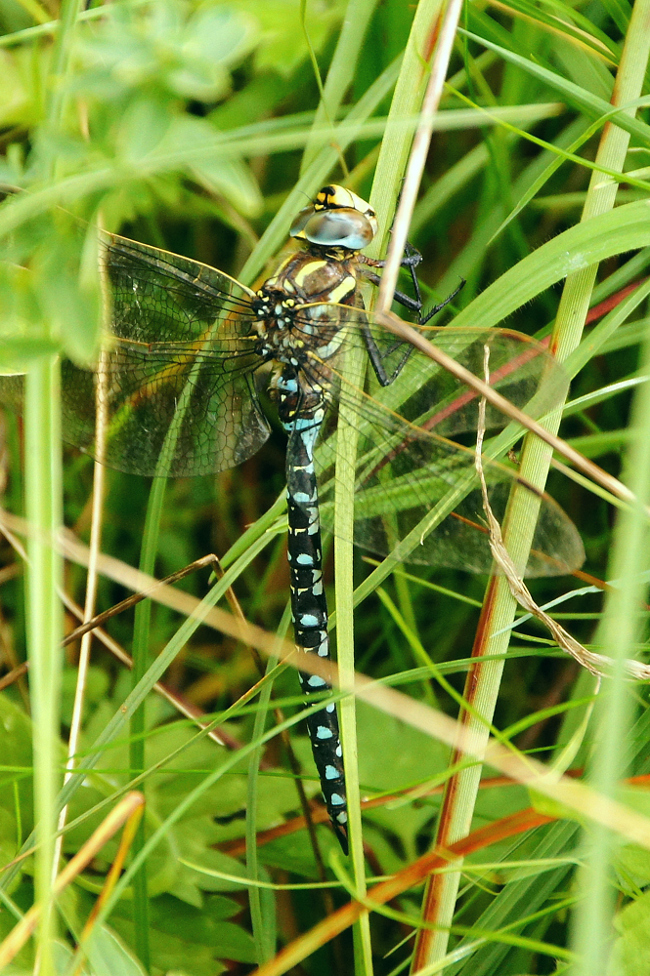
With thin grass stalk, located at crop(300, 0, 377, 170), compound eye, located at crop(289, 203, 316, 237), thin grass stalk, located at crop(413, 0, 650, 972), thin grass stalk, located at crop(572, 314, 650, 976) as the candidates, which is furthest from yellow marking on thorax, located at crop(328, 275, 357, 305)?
thin grass stalk, located at crop(572, 314, 650, 976)

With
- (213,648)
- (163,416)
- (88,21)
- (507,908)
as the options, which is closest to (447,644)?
(213,648)

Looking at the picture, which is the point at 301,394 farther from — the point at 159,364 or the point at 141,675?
the point at 141,675

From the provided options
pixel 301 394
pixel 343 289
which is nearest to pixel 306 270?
pixel 343 289

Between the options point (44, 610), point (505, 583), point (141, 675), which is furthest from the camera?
point (141, 675)

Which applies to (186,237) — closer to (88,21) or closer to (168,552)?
(88,21)

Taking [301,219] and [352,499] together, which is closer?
[352,499]

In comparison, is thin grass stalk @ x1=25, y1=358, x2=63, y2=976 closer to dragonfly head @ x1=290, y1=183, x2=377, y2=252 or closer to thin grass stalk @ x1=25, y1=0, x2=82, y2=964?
thin grass stalk @ x1=25, y1=0, x2=82, y2=964

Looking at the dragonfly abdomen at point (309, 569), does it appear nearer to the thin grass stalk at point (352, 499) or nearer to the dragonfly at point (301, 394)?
the dragonfly at point (301, 394)

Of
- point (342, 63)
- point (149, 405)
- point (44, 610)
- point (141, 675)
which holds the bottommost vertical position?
point (44, 610)
